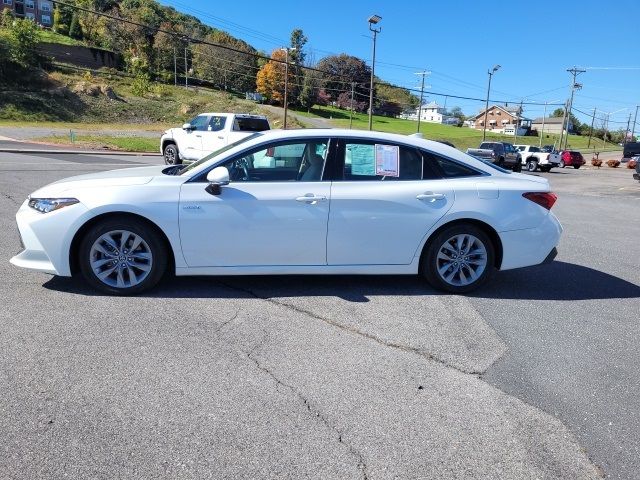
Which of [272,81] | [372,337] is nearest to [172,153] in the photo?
[372,337]

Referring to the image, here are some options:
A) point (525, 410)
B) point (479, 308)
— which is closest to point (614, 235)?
point (479, 308)

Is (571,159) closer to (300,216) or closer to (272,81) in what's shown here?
(300,216)

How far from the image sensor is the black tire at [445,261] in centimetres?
488

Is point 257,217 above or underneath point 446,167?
underneath

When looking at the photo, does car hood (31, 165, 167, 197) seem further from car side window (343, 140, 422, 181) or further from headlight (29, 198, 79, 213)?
car side window (343, 140, 422, 181)

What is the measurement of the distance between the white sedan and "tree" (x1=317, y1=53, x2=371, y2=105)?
12221 centimetres

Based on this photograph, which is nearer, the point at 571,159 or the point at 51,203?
the point at 51,203

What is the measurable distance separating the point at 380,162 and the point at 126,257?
2475mm

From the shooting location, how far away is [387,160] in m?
4.88

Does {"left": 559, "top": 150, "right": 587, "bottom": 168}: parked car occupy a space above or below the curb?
above

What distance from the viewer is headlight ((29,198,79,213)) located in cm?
438

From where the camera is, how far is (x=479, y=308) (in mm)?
4695

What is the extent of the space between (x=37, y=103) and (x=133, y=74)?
29.7 m

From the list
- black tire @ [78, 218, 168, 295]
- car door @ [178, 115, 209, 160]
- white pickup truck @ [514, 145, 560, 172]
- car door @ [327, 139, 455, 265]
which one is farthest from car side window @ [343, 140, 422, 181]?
white pickup truck @ [514, 145, 560, 172]
